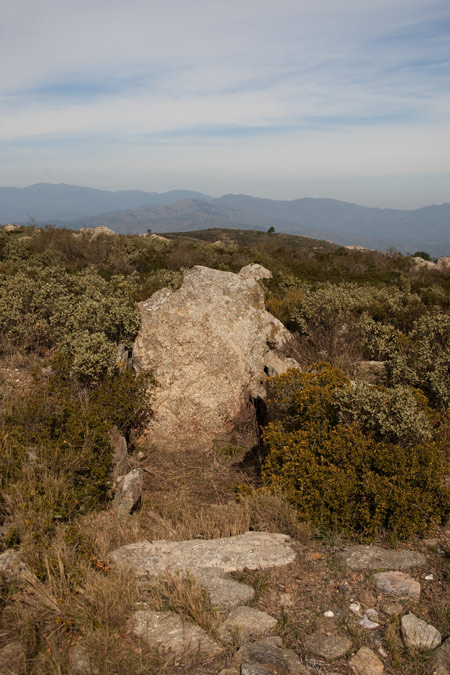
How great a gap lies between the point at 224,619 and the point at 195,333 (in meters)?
5.27

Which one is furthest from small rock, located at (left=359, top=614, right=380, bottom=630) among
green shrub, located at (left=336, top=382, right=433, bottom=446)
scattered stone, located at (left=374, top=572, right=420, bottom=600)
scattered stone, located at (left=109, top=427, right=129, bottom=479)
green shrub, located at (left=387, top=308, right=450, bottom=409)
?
green shrub, located at (left=387, top=308, right=450, bottom=409)

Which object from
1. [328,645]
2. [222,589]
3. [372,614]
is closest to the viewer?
[328,645]

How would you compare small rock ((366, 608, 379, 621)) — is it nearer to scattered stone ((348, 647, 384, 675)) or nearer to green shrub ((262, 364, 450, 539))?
scattered stone ((348, 647, 384, 675))

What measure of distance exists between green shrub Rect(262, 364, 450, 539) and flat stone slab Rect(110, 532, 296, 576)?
69cm

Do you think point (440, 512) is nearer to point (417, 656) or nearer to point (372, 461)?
point (372, 461)

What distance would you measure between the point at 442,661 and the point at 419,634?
221 millimetres

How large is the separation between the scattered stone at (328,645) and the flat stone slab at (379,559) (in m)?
0.89

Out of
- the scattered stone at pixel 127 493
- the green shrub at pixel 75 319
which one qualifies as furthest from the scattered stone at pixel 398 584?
the green shrub at pixel 75 319

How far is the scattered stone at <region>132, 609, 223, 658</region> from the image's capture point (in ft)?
9.47

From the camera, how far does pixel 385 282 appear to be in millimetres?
20594

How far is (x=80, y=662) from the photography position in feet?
8.93

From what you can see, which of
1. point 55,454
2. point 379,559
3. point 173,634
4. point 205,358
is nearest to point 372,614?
point 379,559

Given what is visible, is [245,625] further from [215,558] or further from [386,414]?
[386,414]

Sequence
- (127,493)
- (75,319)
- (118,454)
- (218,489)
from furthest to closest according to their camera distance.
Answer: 1. (75,319)
2. (218,489)
3. (118,454)
4. (127,493)
